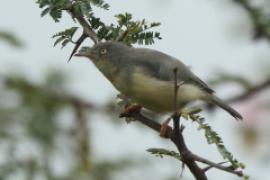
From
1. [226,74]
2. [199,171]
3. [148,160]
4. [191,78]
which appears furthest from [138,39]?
[148,160]

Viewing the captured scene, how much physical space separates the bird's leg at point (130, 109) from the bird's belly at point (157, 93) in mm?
72

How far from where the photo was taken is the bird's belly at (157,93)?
4027 millimetres

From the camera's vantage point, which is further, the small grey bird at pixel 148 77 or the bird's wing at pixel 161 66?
the bird's wing at pixel 161 66

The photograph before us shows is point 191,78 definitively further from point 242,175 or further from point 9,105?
point 9,105

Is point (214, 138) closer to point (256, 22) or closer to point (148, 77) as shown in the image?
point (148, 77)

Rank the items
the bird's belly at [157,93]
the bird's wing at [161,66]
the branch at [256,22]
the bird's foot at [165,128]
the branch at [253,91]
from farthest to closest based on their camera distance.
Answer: the branch at [256,22]
the branch at [253,91]
the bird's wing at [161,66]
the bird's belly at [157,93]
the bird's foot at [165,128]

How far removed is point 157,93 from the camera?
407cm

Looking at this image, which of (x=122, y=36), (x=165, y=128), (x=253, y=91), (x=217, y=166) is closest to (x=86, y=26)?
(x=122, y=36)

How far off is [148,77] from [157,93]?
17 centimetres

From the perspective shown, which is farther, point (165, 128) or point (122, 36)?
point (122, 36)

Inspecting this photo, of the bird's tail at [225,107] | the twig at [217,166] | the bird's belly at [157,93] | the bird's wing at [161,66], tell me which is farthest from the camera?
the bird's tail at [225,107]

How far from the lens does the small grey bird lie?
405 cm

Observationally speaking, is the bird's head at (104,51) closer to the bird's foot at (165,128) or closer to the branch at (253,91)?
the bird's foot at (165,128)

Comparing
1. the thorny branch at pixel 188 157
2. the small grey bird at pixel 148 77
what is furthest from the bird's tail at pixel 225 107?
the thorny branch at pixel 188 157
